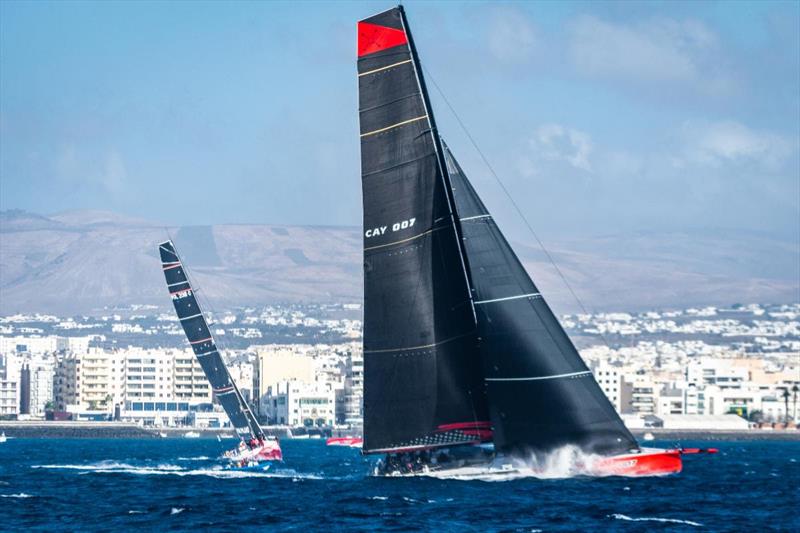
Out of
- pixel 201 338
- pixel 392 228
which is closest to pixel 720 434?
pixel 201 338

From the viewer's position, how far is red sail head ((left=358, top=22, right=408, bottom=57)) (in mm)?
49781

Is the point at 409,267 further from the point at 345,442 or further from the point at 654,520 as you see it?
the point at 345,442

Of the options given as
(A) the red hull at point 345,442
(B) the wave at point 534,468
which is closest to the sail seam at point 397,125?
(B) the wave at point 534,468

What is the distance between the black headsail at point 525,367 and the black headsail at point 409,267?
1.64ft

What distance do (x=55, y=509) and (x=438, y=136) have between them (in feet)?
48.3

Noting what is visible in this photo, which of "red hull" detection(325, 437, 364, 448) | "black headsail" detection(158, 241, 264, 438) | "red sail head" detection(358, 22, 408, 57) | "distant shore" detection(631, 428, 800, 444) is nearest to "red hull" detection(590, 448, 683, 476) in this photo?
"red sail head" detection(358, 22, 408, 57)

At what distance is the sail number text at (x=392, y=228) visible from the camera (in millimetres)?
49750

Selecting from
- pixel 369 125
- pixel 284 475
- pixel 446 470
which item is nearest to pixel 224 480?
pixel 284 475

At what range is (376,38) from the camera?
50.0 meters

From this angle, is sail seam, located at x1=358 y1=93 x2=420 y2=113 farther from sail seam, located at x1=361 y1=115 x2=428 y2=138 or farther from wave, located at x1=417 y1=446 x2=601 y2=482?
wave, located at x1=417 y1=446 x2=601 y2=482

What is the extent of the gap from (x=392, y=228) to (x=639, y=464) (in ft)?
32.7

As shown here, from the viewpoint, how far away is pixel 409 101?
162 ft

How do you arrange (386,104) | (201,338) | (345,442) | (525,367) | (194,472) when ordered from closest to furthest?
(386,104) < (525,367) < (194,472) < (201,338) < (345,442)

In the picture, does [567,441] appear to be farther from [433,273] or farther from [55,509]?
[55,509]
